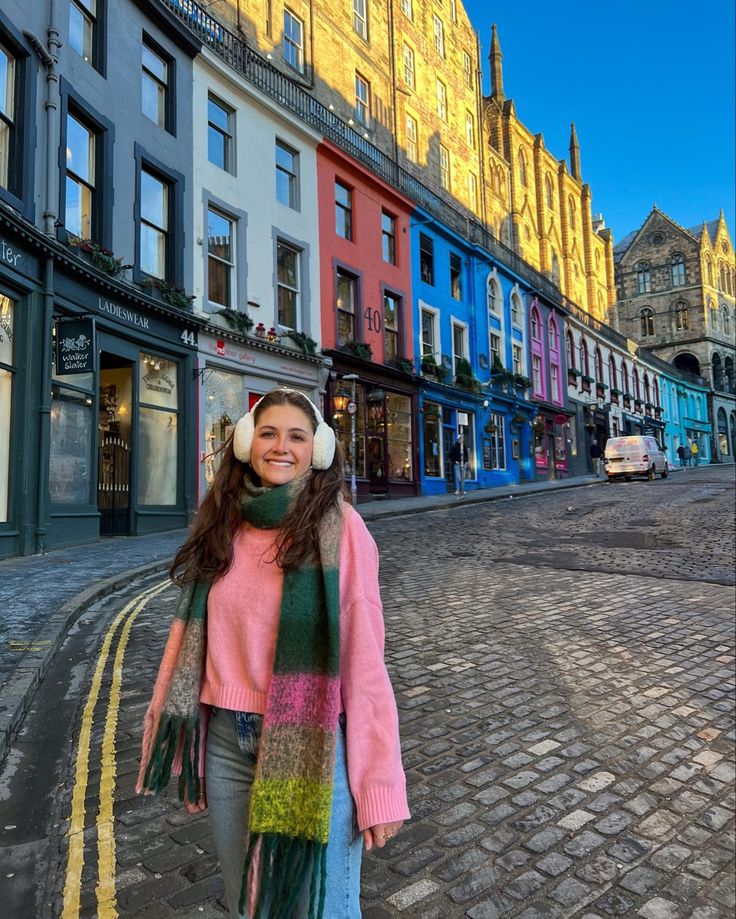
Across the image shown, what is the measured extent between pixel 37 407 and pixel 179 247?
5801mm

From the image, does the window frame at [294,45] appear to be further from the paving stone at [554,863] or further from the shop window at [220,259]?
the paving stone at [554,863]

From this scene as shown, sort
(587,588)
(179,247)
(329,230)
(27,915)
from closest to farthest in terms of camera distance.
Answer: (27,915) < (587,588) < (179,247) < (329,230)

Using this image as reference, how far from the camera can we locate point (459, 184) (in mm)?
31781

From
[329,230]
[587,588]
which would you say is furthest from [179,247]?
[587,588]

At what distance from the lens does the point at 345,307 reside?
20938mm

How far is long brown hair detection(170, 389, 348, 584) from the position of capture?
5.98 ft

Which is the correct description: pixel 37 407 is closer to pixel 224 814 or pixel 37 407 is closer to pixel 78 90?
pixel 78 90

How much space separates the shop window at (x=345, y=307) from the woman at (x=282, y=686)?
732 inches

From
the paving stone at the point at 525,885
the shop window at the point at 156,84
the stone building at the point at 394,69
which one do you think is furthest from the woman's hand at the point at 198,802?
the stone building at the point at 394,69

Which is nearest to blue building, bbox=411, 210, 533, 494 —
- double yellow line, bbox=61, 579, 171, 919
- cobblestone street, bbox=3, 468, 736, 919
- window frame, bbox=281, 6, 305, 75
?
window frame, bbox=281, 6, 305, 75

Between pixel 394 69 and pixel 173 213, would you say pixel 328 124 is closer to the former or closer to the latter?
pixel 394 69

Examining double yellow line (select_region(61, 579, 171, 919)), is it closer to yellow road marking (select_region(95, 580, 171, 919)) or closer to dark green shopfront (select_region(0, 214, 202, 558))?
→ yellow road marking (select_region(95, 580, 171, 919))

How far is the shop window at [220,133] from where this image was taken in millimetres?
16500

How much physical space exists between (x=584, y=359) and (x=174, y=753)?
41167 mm
